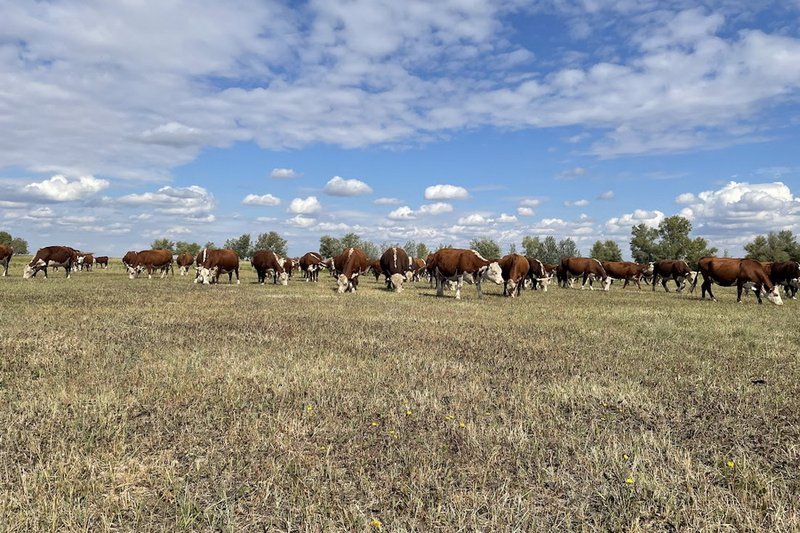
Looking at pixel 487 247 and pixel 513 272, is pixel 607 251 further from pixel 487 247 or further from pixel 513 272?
pixel 513 272

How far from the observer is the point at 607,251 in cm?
11881

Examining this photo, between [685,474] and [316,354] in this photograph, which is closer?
[685,474]

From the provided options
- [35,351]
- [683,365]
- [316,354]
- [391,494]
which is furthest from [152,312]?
[683,365]

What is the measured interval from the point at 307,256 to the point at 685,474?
121ft

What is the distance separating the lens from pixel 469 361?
8.16 metres

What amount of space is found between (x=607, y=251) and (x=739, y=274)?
337ft

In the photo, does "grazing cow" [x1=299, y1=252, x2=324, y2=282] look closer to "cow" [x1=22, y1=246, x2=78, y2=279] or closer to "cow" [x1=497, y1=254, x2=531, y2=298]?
"cow" [x1=22, y1=246, x2=78, y2=279]

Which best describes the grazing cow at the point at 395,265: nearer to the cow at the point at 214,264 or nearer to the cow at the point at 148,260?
the cow at the point at 214,264

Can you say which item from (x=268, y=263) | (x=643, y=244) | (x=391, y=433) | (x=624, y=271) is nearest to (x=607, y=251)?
(x=643, y=244)

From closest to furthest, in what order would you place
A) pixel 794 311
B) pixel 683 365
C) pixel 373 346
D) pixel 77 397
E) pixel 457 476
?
pixel 457 476, pixel 77 397, pixel 683 365, pixel 373 346, pixel 794 311

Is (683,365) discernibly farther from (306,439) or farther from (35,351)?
(35,351)

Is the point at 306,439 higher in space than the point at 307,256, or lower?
lower

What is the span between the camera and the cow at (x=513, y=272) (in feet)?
78.9

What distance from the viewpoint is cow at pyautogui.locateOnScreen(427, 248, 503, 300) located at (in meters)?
22.1
